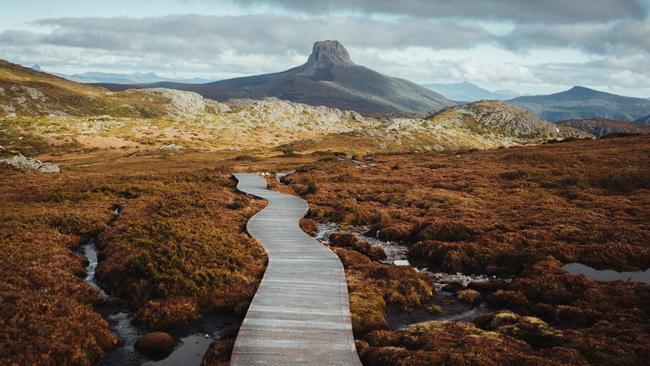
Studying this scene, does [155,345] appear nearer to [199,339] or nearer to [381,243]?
[199,339]

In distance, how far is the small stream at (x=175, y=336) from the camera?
15273 millimetres

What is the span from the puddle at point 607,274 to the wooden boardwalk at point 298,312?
13325 millimetres

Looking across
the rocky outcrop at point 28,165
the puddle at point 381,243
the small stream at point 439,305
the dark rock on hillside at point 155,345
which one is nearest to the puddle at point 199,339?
the dark rock on hillside at point 155,345

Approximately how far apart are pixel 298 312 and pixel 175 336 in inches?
205

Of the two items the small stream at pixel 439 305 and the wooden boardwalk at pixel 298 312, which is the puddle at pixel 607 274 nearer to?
the small stream at pixel 439 305

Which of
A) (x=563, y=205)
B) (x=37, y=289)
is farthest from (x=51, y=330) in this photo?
(x=563, y=205)

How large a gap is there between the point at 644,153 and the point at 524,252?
158 ft

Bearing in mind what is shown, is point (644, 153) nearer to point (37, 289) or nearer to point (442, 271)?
point (442, 271)

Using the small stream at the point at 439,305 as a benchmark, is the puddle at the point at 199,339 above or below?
below

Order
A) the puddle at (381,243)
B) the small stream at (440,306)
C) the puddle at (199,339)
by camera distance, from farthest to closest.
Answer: the puddle at (381,243)
the small stream at (440,306)
the puddle at (199,339)

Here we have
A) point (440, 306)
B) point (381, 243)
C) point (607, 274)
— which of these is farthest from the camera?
point (381, 243)

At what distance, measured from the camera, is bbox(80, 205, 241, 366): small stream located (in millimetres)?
15273

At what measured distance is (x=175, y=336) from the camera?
56.0ft

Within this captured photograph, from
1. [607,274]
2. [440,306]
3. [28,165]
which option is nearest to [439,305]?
[440,306]
